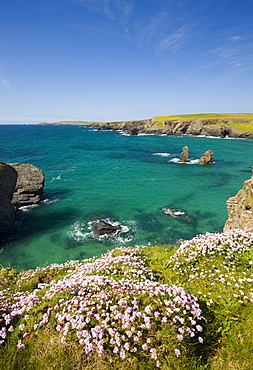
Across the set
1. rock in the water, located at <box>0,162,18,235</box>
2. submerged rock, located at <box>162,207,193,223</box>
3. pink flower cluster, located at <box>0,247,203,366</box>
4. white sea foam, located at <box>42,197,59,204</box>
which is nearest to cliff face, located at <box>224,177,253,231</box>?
submerged rock, located at <box>162,207,193,223</box>

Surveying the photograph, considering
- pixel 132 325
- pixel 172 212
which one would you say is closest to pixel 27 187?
pixel 172 212

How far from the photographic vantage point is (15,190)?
3412cm

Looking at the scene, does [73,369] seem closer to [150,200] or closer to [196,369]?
[196,369]

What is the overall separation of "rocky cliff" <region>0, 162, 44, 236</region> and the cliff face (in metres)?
25.8

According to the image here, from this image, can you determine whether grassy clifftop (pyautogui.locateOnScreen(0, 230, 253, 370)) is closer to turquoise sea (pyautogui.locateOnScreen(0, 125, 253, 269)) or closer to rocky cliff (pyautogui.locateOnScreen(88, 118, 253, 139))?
turquoise sea (pyautogui.locateOnScreen(0, 125, 253, 269))

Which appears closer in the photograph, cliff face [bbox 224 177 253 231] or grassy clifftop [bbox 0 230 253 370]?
grassy clifftop [bbox 0 230 253 370]

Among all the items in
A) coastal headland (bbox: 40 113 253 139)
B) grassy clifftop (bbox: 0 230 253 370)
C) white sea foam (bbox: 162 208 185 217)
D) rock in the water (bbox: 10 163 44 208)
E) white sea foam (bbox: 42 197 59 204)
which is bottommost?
white sea foam (bbox: 162 208 185 217)

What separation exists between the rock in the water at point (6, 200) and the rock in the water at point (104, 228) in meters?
10.9

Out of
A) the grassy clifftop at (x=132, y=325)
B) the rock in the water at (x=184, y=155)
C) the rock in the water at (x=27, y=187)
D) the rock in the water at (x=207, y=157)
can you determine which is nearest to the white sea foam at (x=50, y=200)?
the rock in the water at (x=27, y=187)

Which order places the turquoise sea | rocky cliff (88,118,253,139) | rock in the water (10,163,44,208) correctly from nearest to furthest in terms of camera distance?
the turquoise sea → rock in the water (10,163,44,208) → rocky cliff (88,118,253,139)

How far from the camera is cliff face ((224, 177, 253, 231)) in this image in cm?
1505

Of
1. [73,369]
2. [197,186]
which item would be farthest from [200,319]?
[197,186]

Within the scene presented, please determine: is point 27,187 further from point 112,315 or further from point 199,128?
point 199,128

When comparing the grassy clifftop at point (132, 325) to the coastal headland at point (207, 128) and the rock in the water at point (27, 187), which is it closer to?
the rock in the water at point (27, 187)
